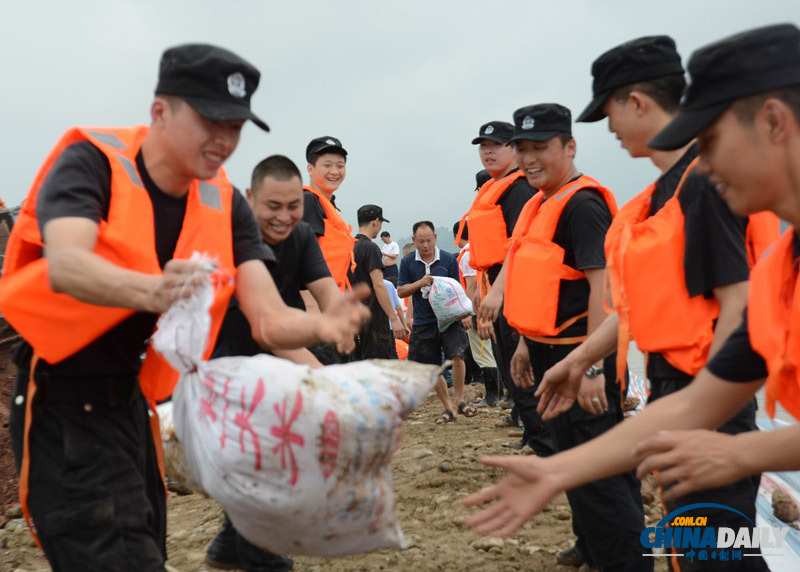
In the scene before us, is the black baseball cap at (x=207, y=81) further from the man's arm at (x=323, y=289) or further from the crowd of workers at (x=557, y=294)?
→ the man's arm at (x=323, y=289)

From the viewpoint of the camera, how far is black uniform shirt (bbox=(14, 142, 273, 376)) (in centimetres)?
207

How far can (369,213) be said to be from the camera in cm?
823

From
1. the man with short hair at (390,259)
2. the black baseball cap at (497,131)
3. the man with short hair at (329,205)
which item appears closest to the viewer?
the man with short hair at (329,205)

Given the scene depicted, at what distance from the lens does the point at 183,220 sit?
244cm

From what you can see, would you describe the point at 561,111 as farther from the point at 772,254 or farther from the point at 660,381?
the point at 772,254

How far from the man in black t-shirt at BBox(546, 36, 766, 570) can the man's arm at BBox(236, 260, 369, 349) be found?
1050mm

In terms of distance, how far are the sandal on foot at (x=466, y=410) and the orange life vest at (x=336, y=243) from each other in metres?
3.08

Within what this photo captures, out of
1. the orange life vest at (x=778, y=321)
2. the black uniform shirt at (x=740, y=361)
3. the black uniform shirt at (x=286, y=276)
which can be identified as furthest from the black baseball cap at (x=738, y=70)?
the black uniform shirt at (x=286, y=276)

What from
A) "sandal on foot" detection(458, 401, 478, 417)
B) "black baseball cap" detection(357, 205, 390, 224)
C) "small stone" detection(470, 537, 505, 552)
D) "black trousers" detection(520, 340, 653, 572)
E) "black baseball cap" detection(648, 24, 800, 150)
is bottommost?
"sandal on foot" detection(458, 401, 478, 417)

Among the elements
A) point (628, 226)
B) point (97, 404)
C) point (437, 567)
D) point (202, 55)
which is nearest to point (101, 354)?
point (97, 404)

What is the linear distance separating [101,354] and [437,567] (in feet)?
7.76

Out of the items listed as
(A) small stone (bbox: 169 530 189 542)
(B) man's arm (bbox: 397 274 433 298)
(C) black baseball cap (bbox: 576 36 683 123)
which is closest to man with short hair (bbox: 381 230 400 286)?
A: (B) man's arm (bbox: 397 274 433 298)

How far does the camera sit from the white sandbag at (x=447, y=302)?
8070 millimetres

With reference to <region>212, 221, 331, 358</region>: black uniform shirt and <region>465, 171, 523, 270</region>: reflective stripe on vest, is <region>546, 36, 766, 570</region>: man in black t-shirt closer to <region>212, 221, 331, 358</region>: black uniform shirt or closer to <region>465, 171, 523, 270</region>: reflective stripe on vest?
<region>212, 221, 331, 358</region>: black uniform shirt
